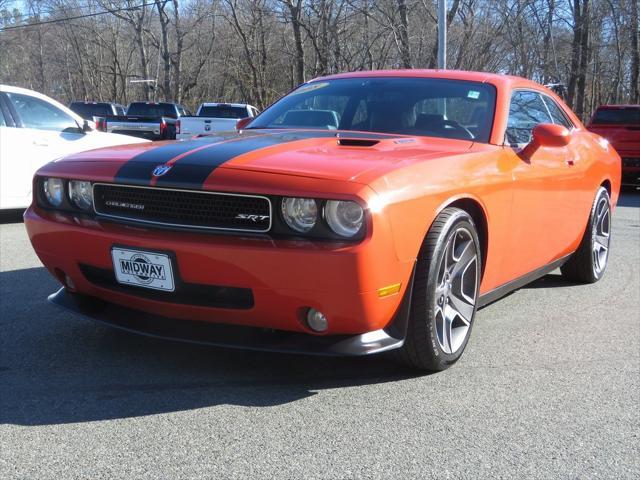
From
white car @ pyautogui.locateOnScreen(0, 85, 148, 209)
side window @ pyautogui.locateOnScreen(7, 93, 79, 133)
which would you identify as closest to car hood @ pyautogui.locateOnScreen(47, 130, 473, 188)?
white car @ pyautogui.locateOnScreen(0, 85, 148, 209)

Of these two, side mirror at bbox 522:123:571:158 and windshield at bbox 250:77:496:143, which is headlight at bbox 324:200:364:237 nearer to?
windshield at bbox 250:77:496:143

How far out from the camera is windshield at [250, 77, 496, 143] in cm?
414

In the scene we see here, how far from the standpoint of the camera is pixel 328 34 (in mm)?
32844

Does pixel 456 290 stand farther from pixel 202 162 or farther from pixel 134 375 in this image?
pixel 134 375

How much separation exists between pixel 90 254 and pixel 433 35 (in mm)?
26672

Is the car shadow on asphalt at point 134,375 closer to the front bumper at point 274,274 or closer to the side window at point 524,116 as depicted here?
the front bumper at point 274,274

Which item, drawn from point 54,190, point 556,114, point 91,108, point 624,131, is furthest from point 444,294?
point 91,108

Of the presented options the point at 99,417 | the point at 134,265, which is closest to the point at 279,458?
the point at 99,417

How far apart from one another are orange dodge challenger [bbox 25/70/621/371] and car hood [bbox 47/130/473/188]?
0.01 m

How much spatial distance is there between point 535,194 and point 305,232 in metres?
1.81

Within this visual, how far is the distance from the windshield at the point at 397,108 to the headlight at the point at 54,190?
59.0 inches

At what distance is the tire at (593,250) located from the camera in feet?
17.8

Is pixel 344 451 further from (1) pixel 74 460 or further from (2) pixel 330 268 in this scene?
(1) pixel 74 460

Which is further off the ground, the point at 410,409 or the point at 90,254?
the point at 90,254
